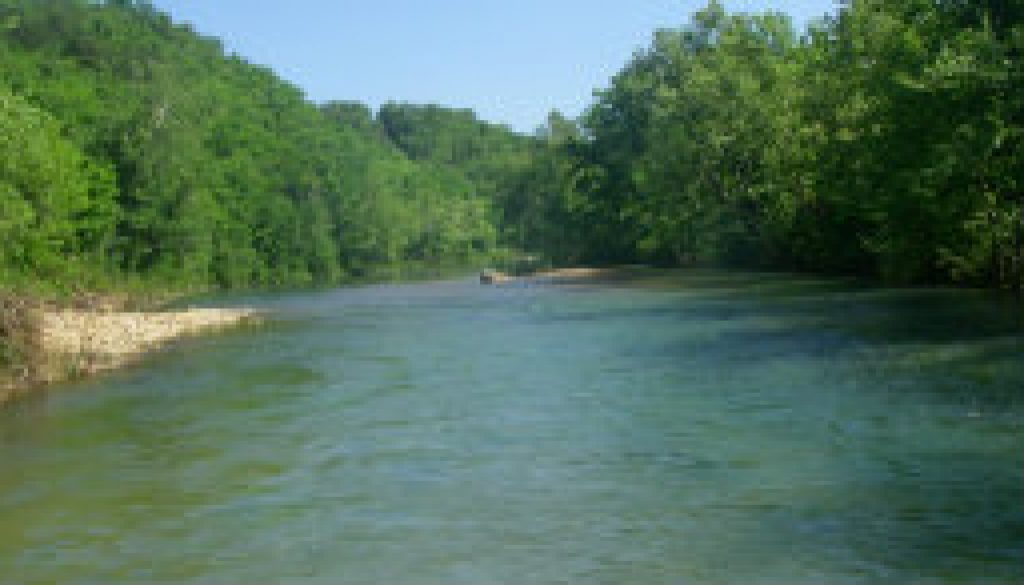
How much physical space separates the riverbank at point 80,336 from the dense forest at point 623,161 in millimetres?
4877

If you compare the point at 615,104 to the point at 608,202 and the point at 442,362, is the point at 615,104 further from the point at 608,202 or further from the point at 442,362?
the point at 442,362

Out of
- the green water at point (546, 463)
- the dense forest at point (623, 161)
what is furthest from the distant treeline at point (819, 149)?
the green water at point (546, 463)

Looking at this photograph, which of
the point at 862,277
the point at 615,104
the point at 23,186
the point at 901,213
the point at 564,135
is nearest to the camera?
the point at 901,213

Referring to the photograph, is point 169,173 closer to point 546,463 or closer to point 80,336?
point 80,336

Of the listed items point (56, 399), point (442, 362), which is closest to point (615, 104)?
point (442, 362)

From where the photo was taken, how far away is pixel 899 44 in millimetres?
51844

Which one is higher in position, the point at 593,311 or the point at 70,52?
the point at 70,52

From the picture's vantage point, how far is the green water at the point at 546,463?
1517cm

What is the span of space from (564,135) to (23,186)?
2763 inches

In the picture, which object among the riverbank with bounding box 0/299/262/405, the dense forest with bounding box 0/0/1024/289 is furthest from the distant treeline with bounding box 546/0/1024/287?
the riverbank with bounding box 0/299/262/405

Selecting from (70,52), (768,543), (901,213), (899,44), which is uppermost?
(70,52)

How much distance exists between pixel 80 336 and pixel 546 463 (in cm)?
2418

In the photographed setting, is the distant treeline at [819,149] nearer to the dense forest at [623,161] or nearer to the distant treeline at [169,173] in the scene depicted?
the dense forest at [623,161]

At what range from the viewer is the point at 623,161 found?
374 feet
